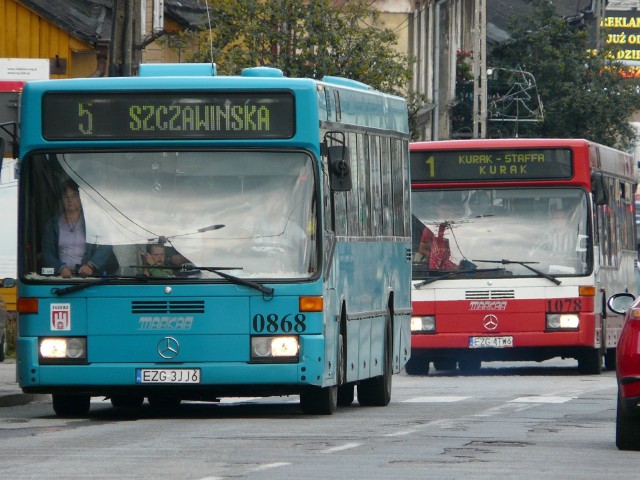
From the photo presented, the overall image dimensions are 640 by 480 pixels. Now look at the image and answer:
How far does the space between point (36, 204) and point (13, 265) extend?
1045cm

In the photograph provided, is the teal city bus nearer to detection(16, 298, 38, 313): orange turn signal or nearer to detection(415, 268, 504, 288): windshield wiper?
detection(16, 298, 38, 313): orange turn signal

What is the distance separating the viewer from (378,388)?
62.6 feet

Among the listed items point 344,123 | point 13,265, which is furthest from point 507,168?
point 344,123

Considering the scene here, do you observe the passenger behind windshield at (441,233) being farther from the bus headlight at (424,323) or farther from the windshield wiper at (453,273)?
the bus headlight at (424,323)

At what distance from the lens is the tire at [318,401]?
55.5 ft

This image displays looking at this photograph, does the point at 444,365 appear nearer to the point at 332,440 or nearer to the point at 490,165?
the point at 490,165

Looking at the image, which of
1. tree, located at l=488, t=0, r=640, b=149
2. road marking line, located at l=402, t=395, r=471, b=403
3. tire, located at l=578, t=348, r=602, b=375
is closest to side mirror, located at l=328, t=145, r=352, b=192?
road marking line, located at l=402, t=395, r=471, b=403

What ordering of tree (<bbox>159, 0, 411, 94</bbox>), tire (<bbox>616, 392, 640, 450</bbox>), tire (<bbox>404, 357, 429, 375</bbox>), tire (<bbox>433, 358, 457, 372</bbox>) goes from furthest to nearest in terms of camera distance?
tree (<bbox>159, 0, 411, 94</bbox>) → tire (<bbox>433, 358, 457, 372</bbox>) → tire (<bbox>404, 357, 429, 375</bbox>) → tire (<bbox>616, 392, 640, 450</bbox>)

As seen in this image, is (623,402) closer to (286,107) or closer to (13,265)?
(286,107)

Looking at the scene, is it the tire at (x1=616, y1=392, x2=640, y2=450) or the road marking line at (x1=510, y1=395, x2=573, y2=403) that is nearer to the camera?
the tire at (x1=616, y1=392, x2=640, y2=450)

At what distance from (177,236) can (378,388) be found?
3634 millimetres

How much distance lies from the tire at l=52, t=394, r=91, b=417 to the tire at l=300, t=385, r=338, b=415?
70.6 inches

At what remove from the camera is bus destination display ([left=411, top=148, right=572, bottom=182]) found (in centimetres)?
2544

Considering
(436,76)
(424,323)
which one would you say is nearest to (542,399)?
(424,323)
